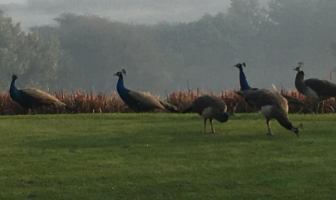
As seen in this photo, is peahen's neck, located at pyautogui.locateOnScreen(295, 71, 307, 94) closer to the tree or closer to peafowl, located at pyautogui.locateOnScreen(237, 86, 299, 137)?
peafowl, located at pyautogui.locateOnScreen(237, 86, 299, 137)

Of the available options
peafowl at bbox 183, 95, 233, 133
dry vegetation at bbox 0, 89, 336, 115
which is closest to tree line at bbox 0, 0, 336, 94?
dry vegetation at bbox 0, 89, 336, 115

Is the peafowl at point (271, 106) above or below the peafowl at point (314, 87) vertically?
below

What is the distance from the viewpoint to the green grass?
29.7 ft

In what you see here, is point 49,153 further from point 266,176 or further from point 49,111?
point 49,111

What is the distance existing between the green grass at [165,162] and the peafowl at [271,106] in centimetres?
31

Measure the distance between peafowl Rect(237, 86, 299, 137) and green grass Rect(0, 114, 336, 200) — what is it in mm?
307

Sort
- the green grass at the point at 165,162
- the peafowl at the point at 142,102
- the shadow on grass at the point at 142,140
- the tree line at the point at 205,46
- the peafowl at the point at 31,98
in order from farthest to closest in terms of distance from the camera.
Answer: the tree line at the point at 205,46 → the peafowl at the point at 31,98 → the peafowl at the point at 142,102 → the shadow on grass at the point at 142,140 → the green grass at the point at 165,162

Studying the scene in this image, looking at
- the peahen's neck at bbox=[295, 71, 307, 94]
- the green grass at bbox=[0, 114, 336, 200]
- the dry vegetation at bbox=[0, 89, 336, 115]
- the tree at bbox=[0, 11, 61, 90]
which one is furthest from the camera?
the tree at bbox=[0, 11, 61, 90]

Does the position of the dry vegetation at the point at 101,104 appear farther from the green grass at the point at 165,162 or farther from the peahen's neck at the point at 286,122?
the peahen's neck at the point at 286,122

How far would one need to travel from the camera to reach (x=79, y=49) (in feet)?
314

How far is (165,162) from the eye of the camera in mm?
10625

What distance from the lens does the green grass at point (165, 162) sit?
9.04 metres

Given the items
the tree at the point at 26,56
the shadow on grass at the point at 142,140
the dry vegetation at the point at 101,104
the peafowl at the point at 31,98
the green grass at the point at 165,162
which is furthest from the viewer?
the tree at the point at 26,56

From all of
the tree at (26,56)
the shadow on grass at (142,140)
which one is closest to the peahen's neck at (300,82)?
the shadow on grass at (142,140)
